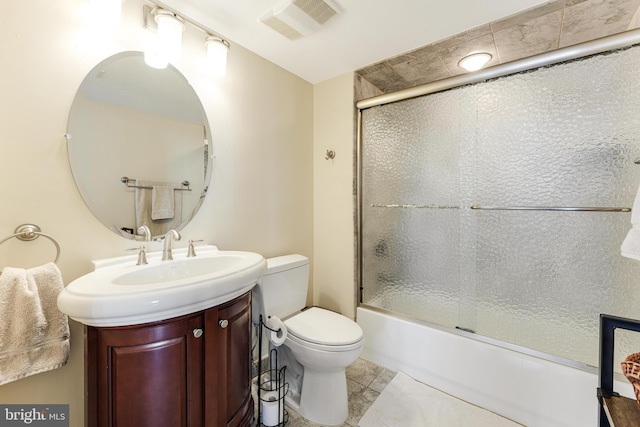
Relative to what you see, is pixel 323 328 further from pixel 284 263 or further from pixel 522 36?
pixel 522 36

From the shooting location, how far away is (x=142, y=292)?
783 mm

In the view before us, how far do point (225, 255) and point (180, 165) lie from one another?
0.53 metres

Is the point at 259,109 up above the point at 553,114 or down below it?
above

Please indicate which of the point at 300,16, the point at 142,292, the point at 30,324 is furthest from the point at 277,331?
the point at 300,16

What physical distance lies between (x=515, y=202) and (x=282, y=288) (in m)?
1.40

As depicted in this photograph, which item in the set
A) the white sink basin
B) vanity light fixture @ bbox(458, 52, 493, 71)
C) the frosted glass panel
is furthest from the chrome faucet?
vanity light fixture @ bbox(458, 52, 493, 71)

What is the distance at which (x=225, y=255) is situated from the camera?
4.41 feet

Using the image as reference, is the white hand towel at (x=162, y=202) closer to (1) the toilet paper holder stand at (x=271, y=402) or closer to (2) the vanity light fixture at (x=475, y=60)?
(1) the toilet paper holder stand at (x=271, y=402)

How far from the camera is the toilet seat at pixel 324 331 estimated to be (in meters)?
1.34

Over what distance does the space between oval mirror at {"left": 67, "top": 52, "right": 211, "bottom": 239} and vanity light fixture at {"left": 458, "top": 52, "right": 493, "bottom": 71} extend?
1742mm

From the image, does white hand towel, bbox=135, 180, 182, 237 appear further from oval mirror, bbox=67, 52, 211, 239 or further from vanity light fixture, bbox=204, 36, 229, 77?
vanity light fixture, bbox=204, 36, 229, 77

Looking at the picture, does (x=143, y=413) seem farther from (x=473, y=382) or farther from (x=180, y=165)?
Result: (x=473, y=382)

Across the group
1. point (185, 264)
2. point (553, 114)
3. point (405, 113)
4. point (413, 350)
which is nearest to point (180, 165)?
point (185, 264)

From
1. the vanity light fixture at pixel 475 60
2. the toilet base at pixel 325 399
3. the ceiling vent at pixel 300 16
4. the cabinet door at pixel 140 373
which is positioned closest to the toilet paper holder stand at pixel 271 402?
the toilet base at pixel 325 399
